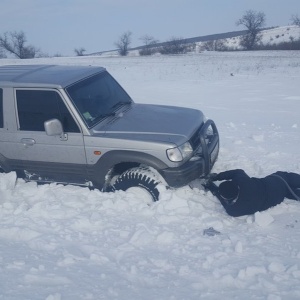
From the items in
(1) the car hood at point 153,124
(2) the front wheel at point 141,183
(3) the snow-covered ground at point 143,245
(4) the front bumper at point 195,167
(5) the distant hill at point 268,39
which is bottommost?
(3) the snow-covered ground at point 143,245

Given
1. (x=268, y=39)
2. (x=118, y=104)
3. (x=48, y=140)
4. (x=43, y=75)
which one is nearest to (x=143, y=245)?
(x=48, y=140)

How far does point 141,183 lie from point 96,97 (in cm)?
146

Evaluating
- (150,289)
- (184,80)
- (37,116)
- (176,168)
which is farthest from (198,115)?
(184,80)

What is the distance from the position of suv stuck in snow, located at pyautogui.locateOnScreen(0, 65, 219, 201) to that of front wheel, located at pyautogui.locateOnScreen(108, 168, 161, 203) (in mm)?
13

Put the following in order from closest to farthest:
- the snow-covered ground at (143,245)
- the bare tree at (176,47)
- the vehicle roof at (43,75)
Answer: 1. the snow-covered ground at (143,245)
2. the vehicle roof at (43,75)
3. the bare tree at (176,47)

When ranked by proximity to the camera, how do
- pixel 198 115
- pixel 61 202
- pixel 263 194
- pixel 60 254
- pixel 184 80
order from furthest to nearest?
pixel 184 80 < pixel 198 115 < pixel 61 202 < pixel 263 194 < pixel 60 254

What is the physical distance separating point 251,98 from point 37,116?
9431 millimetres

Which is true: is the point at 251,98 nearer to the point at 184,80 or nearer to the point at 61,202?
the point at 184,80

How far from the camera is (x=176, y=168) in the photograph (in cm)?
490

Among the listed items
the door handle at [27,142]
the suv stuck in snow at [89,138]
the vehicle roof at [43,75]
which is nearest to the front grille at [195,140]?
the suv stuck in snow at [89,138]

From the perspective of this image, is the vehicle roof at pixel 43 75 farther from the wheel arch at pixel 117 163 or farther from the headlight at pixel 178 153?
the headlight at pixel 178 153

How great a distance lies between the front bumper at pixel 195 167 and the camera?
4.91 metres

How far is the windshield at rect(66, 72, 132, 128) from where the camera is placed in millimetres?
5301

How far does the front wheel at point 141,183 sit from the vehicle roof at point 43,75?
146 centimetres
